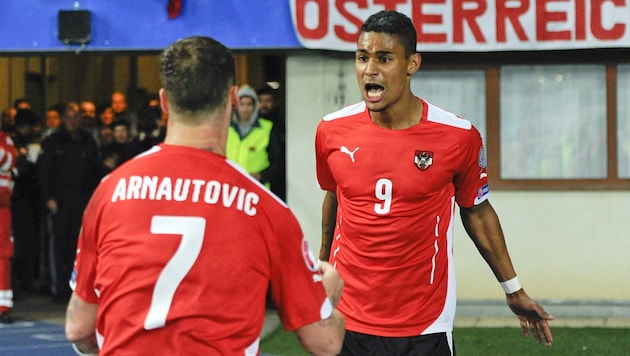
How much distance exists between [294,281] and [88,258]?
1.90 feet

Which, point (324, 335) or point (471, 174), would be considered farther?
point (471, 174)

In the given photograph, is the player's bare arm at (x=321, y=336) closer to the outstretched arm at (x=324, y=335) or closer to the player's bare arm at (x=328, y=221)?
the outstretched arm at (x=324, y=335)

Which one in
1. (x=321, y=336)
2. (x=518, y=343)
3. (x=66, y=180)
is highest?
(x=321, y=336)

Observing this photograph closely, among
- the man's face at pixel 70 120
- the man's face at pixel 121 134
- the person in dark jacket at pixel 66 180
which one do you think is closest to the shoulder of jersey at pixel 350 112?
the person in dark jacket at pixel 66 180

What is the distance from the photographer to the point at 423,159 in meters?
5.99

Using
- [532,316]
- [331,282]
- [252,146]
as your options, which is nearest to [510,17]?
[252,146]

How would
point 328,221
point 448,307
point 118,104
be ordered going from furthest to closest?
point 118,104
point 328,221
point 448,307

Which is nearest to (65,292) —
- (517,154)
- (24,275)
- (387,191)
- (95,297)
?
(24,275)

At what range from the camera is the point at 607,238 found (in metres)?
12.9

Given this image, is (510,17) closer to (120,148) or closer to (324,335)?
(120,148)

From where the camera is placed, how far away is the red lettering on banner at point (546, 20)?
12734 mm

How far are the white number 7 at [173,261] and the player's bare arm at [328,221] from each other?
2.90 metres

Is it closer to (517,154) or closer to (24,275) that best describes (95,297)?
(517,154)

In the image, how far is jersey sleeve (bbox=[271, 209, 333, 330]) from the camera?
366 centimetres
